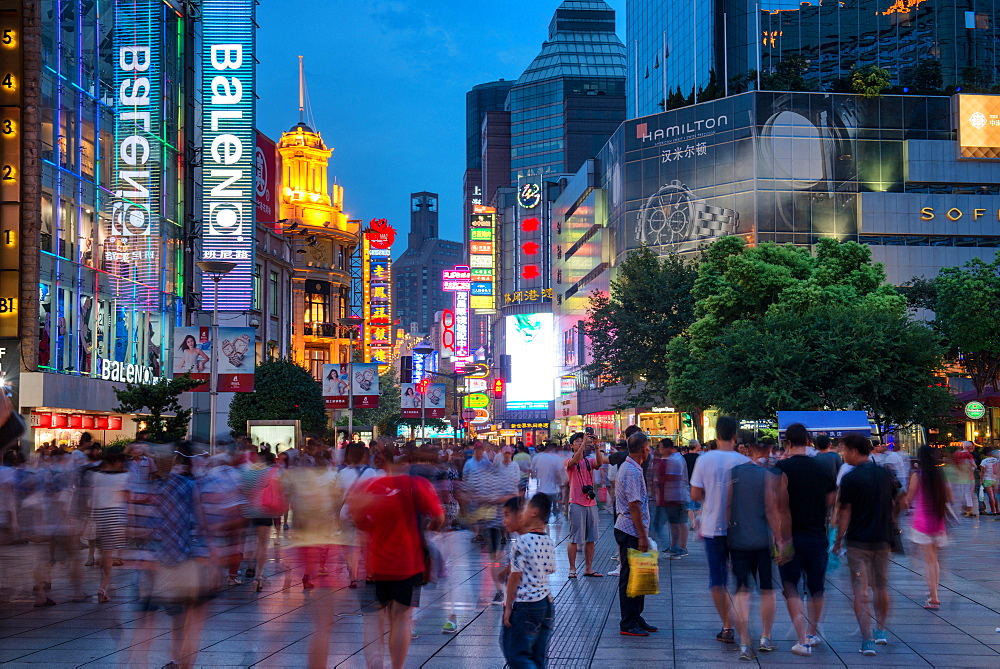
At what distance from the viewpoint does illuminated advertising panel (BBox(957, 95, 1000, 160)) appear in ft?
228

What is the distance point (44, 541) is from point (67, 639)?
3.11 m

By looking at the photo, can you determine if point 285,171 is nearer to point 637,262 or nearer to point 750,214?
point 750,214

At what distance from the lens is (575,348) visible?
3782 inches

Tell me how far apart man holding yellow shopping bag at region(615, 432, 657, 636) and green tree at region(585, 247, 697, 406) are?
37188mm

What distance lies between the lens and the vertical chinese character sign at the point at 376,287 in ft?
321

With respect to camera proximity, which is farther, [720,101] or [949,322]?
[720,101]

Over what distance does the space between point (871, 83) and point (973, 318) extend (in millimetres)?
22642

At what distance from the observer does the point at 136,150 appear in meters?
43.0

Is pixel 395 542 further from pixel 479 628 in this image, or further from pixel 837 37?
pixel 837 37

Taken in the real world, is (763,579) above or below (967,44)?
below

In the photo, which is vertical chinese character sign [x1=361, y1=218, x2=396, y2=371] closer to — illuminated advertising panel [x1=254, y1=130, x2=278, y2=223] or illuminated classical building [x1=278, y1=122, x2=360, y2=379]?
illuminated classical building [x1=278, y1=122, x2=360, y2=379]

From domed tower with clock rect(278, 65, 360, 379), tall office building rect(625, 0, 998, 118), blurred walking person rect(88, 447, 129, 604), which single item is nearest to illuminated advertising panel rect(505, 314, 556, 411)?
domed tower with clock rect(278, 65, 360, 379)

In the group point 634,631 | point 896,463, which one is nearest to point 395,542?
point 634,631

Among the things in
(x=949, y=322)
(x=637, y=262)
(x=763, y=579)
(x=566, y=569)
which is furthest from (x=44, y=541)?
(x=949, y=322)
